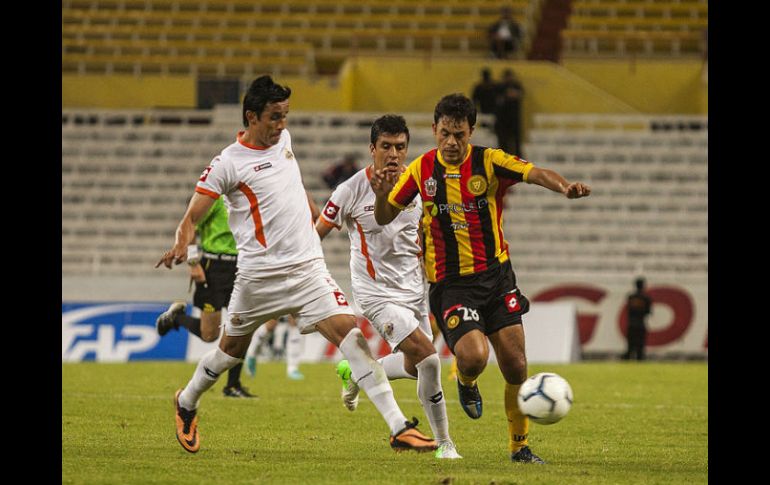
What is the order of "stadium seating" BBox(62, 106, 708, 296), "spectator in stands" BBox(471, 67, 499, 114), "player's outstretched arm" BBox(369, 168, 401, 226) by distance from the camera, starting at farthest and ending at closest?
1. "spectator in stands" BBox(471, 67, 499, 114)
2. "stadium seating" BBox(62, 106, 708, 296)
3. "player's outstretched arm" BBox(369, 168, 401, 226)

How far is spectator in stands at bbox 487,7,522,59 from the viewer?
27.1 m

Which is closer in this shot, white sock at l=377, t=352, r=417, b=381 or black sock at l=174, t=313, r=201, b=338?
white sock at l=377, t=352, r=417, b=381

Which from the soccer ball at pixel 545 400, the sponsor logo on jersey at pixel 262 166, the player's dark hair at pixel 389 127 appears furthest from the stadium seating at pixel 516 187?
the soccer ball at pixel 545 400

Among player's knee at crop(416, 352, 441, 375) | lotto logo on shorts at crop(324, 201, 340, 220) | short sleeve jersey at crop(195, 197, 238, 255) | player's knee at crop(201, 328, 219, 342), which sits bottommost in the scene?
player's knee at crop(201, 328, 219, 342)

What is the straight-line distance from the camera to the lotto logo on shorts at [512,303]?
796cm

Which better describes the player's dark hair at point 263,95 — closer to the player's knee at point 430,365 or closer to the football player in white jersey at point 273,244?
the football player in white jersey at point 273,244

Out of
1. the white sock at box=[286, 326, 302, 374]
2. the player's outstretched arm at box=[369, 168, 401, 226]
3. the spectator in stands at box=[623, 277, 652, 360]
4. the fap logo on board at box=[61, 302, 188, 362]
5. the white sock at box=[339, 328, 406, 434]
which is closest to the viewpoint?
the player's outstretched arm at box=[369, 168, 401, 226]

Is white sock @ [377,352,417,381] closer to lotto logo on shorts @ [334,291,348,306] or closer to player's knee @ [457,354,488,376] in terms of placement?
lotto logo on shorts @ [334,291,348,306]

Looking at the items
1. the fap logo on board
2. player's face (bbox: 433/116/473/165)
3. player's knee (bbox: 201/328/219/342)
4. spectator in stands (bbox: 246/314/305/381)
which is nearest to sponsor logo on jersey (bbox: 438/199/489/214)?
player's face (bbox: 433/116/473/165)

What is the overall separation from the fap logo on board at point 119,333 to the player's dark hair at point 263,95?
12161 millimetres

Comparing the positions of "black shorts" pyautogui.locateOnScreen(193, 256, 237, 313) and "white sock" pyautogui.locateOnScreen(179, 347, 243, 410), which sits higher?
"black shorts" pyautogui.locateOnScreen(193, 256, 237, 313)

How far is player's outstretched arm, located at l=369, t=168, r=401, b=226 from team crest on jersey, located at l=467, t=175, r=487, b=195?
47 cm

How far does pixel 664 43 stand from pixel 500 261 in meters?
22.0
